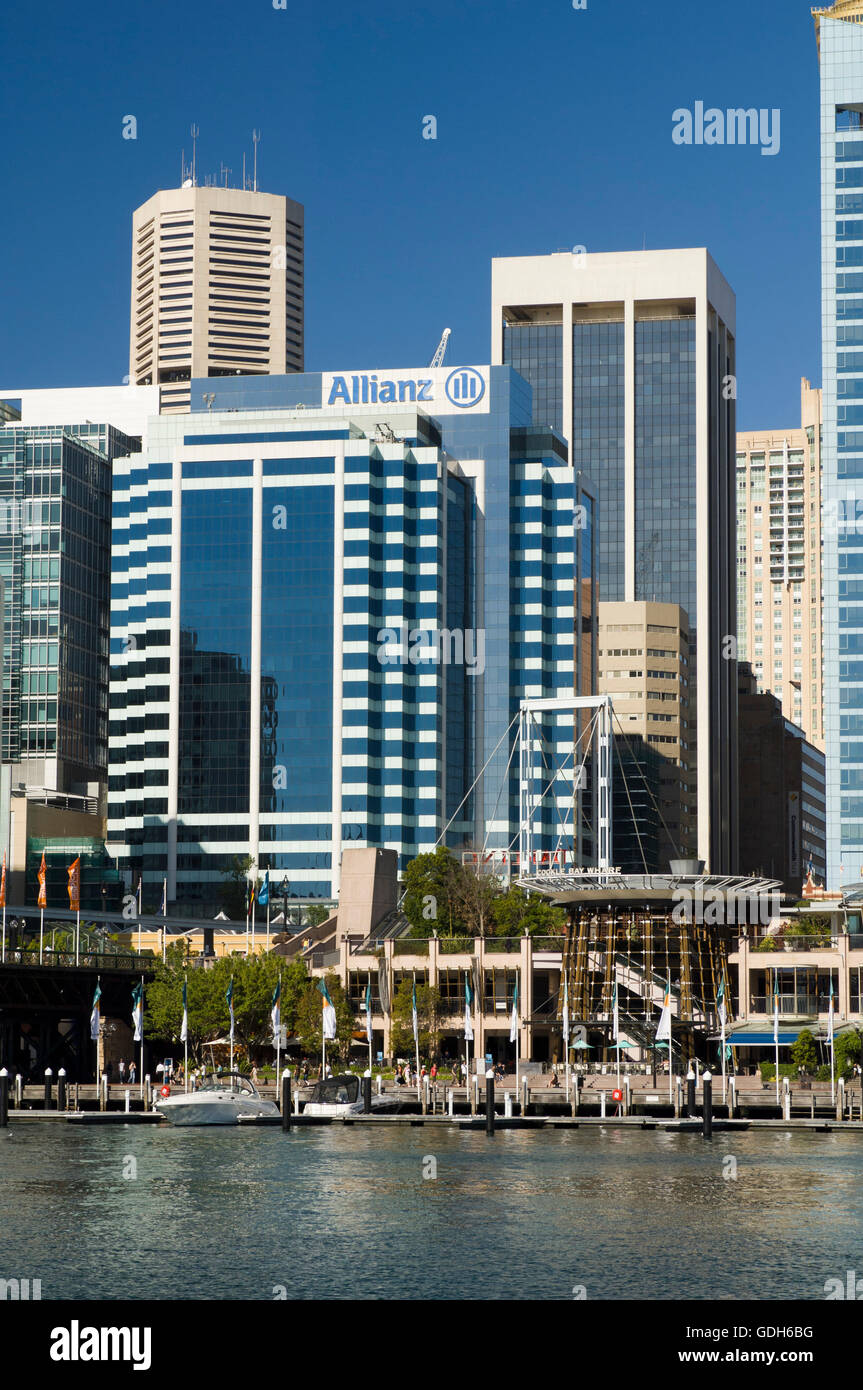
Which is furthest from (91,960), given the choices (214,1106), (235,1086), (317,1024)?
(214,1106)

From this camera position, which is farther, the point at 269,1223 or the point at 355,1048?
the point at 355,1048

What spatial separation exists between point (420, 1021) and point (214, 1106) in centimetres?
4952

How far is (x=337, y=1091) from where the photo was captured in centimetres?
13512

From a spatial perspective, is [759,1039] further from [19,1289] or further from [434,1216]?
[19,1289]

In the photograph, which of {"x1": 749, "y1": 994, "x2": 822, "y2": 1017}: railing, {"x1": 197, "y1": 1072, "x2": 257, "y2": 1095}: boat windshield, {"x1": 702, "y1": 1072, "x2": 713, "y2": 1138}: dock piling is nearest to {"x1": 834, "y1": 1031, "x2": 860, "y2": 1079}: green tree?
{"x1": 749, "y1": 994, "x2": 822, "y2": 1017}: railing

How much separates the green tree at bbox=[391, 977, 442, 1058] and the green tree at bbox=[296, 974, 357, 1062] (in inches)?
170

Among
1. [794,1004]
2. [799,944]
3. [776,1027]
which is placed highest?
[799,944]

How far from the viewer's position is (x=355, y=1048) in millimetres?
190500

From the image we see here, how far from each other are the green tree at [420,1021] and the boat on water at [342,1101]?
3730cm

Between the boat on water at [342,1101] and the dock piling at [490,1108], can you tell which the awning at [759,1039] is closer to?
the boat on water at [342,1101]

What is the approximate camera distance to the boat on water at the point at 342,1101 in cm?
13300
